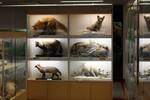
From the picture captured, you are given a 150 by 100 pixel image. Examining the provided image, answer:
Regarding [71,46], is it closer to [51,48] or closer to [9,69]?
[51,48]

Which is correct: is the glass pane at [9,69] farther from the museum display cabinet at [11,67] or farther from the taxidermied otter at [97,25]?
the taxidermied otter at [97,25]

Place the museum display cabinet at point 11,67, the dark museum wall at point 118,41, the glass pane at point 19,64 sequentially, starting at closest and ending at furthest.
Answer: the museum display cabinet at point 11,67, the glass pane at point 19,64, the dark museum wall at point 118,41

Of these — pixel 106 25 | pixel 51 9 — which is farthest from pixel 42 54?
pixel 106 25

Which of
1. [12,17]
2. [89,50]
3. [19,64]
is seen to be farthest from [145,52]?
[12,17]

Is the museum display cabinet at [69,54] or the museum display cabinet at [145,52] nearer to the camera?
the museum display cabinet at [145,52]

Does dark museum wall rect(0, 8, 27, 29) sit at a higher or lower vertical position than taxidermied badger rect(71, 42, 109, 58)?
higher

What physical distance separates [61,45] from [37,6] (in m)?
1.03

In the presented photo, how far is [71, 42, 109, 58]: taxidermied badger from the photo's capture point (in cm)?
684

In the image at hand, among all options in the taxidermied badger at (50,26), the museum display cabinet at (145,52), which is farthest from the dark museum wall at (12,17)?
the museum display cabinet at (145,52)

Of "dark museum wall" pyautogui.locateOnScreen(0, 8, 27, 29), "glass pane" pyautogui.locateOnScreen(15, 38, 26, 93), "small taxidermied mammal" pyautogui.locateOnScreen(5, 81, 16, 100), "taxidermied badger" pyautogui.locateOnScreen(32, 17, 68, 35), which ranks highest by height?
"dark museum wall" pyautogui.locateOnScreen(0, 8, 27, 29)

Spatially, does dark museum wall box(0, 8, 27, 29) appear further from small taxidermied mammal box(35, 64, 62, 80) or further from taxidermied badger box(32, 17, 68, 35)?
small taxidermied mammal box(35, 64, 62, 80)

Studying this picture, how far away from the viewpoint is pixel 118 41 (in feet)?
41.4

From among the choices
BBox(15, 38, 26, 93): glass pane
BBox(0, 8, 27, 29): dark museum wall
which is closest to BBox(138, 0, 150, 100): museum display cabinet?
BBox(15, 38, 26, 93): glass pane

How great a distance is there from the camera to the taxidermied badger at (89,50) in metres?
6.84
